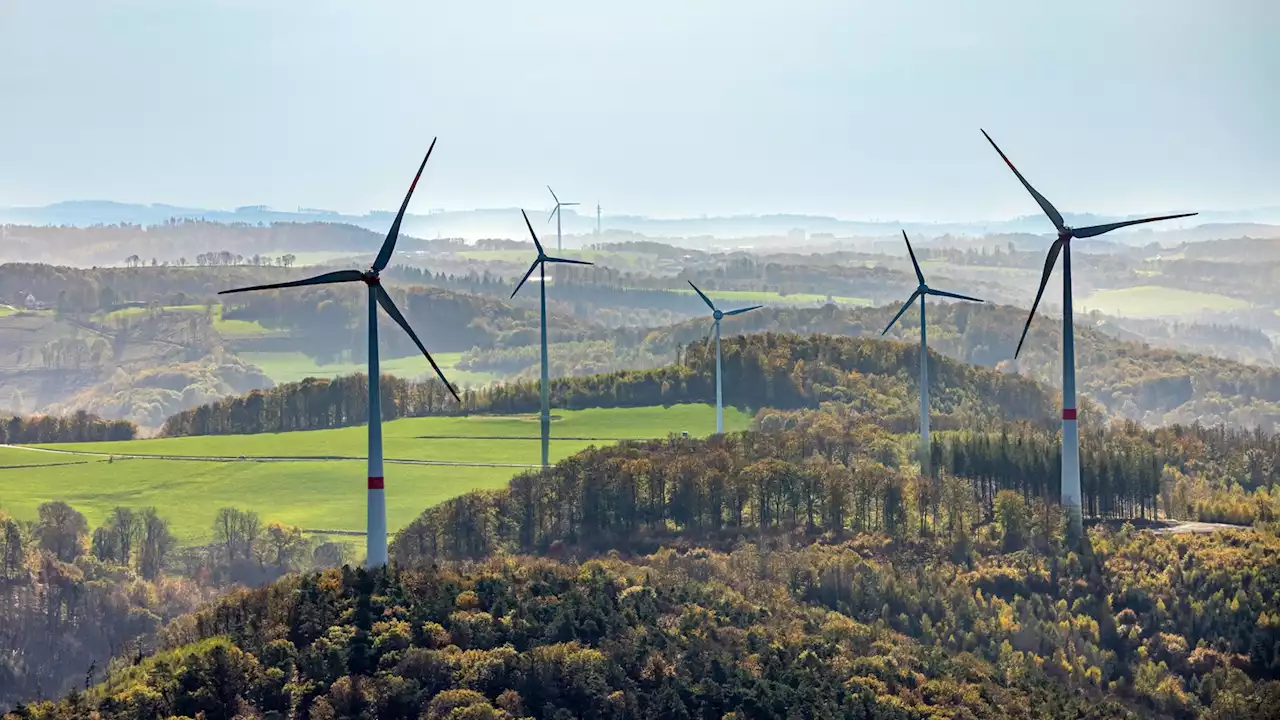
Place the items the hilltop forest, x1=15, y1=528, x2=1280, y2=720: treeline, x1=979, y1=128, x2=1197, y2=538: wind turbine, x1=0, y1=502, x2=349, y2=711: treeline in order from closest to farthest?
x1=15, y1=528, x2=1280, y2=720: treeline, the hilltop forest, x1=979, y1=128, x2=1197, y2=538: wind turbine, x1=0, y1=502, x2=349, y2=711: treeline

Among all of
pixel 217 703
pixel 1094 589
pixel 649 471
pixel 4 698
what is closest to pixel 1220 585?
pixel 1094 589

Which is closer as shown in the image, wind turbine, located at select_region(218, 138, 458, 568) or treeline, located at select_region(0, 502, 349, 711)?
wind turbine, located at select_region(218, 138, 458, 568)

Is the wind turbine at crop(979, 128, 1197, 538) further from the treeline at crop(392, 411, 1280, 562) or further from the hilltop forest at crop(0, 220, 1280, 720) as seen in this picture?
the treeline at crop(392, 411, 1280, 562)

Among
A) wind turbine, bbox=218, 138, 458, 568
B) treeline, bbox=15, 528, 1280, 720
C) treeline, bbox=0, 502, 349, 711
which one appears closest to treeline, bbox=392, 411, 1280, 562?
treeline, bbox=15, 528, 1280, 720

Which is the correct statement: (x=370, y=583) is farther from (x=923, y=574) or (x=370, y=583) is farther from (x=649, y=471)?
(x=649, y=471)

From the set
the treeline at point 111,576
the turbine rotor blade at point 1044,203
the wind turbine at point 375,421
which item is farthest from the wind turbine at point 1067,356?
the treeline at point 111,576

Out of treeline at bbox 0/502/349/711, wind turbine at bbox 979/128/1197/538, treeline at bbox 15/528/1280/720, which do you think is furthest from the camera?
treeline at bbox 0/502/349/711

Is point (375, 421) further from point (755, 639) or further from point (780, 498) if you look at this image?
point (780, 498)
